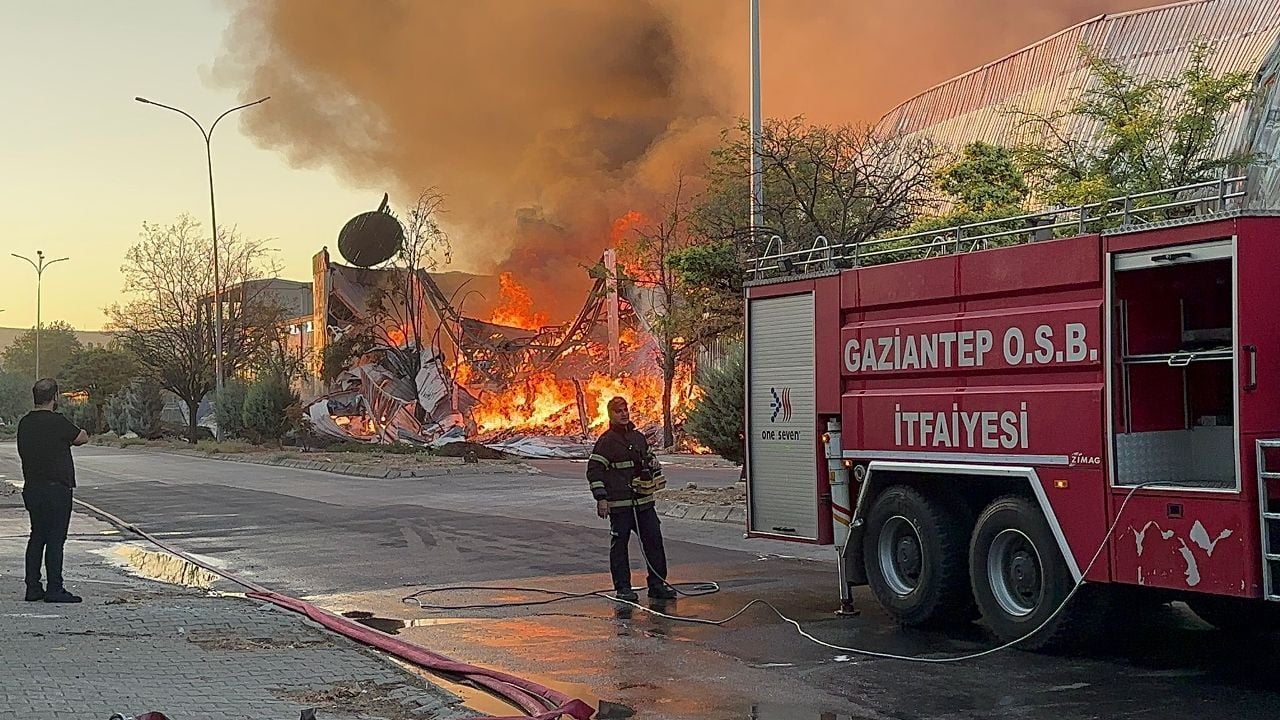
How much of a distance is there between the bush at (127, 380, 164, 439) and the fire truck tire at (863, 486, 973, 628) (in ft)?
197

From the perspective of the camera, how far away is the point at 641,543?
37.0 feet

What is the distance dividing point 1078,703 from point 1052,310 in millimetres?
2393

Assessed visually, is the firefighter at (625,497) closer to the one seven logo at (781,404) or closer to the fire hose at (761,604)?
the fire hose at (761,604)

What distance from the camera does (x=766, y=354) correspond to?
426 inches

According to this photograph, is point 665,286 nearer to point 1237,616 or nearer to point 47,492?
point 47,492

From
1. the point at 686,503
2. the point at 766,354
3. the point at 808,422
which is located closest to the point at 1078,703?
the point at 808,422

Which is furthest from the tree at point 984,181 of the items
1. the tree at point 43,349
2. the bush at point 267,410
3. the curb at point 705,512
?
the tree at point 43,349

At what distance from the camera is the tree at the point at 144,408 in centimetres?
6481

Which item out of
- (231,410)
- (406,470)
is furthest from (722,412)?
(231,410)

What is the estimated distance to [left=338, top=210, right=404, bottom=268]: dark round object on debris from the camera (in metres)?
53.1

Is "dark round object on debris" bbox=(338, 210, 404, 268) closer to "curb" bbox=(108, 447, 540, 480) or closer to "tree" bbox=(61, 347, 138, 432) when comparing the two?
"tree" bbox=(61, 347, 138, 432)

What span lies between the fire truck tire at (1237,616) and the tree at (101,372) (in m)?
A: 64.2

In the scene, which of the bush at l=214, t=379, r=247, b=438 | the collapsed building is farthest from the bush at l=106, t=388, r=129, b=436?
the collapsed building

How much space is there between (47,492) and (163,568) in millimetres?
3518
